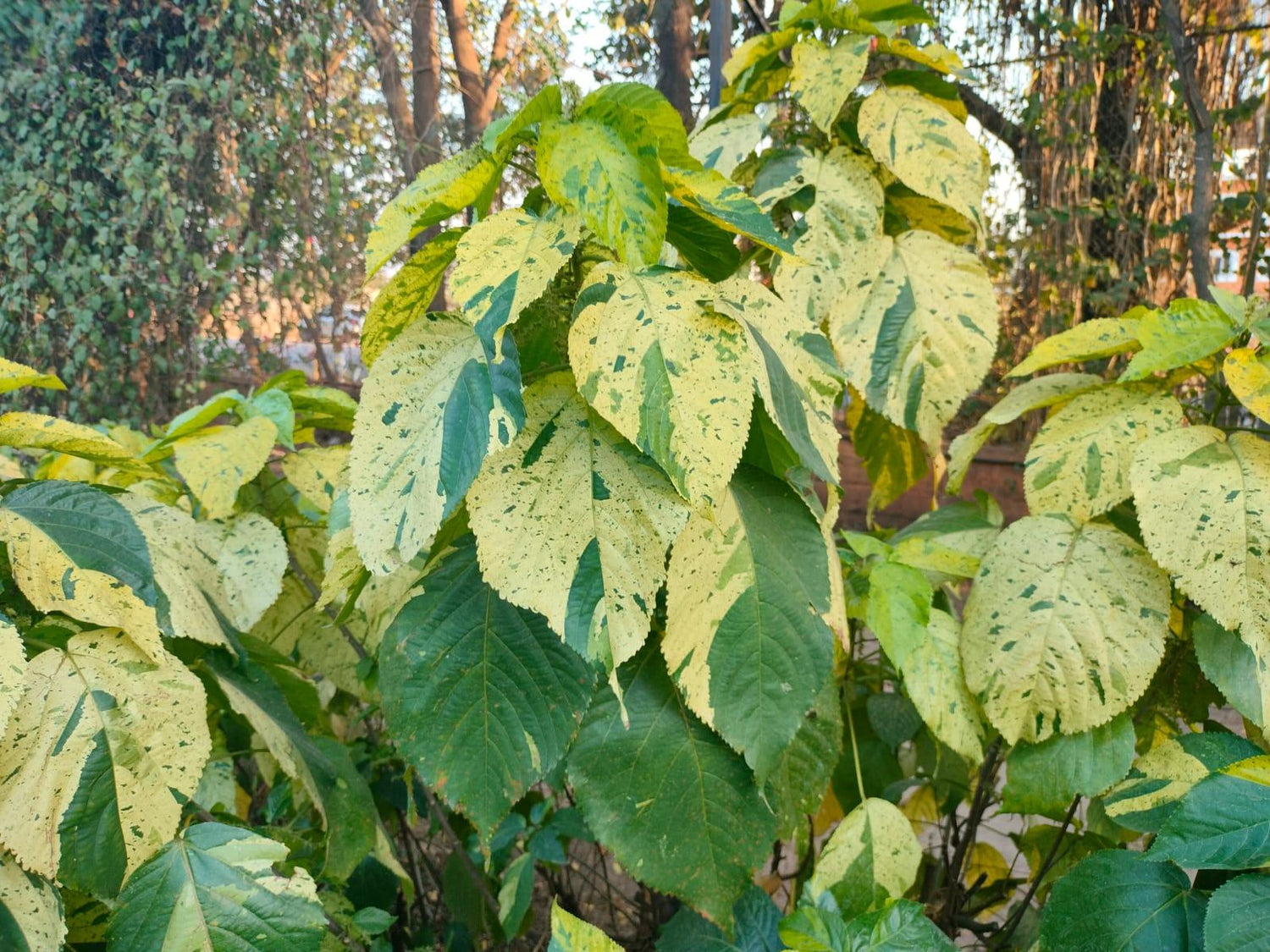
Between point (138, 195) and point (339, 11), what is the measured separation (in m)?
1.01

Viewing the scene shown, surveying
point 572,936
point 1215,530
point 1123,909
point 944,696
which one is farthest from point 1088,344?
point 572,936

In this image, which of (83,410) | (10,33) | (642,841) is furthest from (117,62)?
(642,841)

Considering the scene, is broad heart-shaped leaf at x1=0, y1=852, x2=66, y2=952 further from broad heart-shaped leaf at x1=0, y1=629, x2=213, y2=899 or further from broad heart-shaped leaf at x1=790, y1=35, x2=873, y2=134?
broad heart-shaped leaf at x1=790, y1=35, x2=873, y2=134

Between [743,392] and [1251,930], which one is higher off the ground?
[743,392]

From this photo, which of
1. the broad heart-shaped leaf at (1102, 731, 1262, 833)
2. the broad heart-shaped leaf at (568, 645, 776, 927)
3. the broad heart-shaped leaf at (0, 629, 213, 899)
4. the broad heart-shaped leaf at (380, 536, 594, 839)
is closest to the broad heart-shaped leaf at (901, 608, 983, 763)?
the broad heart-shaped leaf at (1102, 731, 1262, 833)

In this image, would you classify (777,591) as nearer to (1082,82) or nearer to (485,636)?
(485,636)

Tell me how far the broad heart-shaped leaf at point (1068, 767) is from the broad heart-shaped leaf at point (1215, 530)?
0.37 ft

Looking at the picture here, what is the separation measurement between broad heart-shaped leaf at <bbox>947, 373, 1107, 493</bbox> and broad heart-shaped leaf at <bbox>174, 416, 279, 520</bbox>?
71 centimetres

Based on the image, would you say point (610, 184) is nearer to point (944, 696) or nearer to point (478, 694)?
point (478, 694)

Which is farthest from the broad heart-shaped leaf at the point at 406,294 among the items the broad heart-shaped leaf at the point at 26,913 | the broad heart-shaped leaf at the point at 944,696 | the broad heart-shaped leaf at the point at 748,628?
the broad heart-shaped leaf at the point at 944,696

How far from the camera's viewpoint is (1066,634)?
0.75 meters

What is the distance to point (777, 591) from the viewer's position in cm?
63

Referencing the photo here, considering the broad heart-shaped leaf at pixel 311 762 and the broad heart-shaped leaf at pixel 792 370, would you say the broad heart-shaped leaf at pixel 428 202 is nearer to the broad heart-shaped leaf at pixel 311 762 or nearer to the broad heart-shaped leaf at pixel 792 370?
the broad heart-shaped leaf at pixel 792 370

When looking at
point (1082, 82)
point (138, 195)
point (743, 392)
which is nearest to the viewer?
point (743, 392)
